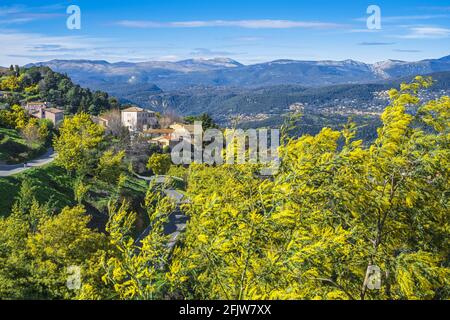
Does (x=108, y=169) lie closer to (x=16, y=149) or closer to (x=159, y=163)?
(x=16, y=149)

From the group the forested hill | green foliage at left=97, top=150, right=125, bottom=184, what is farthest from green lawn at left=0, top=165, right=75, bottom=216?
the forested hill

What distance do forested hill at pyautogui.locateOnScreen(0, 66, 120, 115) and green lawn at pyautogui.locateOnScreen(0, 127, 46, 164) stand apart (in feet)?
77.3

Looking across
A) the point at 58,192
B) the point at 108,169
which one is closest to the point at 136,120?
the point at 108,169

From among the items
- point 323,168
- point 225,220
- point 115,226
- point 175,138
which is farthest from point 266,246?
point 175,138

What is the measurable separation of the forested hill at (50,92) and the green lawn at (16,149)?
2355 centimetres

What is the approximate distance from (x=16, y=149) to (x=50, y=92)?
35.9 metres

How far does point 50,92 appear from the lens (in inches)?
2990

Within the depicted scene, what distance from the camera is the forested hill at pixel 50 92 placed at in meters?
73.3

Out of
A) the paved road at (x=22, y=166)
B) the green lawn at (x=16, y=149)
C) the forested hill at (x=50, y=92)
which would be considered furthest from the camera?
the forested hill at (x=50, y=92)

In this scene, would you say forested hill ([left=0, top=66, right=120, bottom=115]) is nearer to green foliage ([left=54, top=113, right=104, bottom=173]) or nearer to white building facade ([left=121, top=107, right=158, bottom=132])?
white building facade ([left=121, top=107, right=158, bottom=132])

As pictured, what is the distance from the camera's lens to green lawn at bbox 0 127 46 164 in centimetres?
3983

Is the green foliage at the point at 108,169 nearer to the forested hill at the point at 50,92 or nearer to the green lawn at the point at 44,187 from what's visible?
the green lawn at the point at 44,187

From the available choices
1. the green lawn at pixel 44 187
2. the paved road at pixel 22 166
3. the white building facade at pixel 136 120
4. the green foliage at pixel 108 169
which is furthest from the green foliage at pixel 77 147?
the white building facade at pixel 136 120
